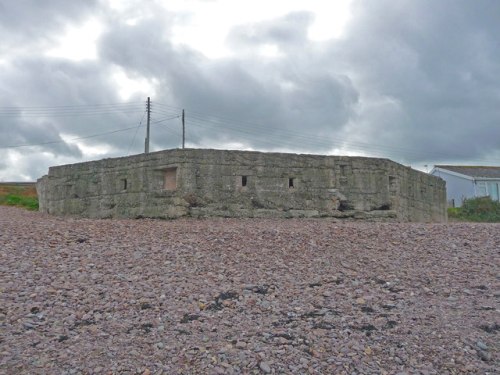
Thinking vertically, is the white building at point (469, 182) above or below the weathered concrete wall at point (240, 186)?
above

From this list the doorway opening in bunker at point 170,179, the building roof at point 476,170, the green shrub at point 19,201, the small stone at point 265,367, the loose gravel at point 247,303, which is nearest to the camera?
the small stone at point 265,367

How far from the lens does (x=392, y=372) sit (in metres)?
5.28

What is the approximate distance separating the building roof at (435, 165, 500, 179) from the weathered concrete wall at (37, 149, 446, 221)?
20694 mm

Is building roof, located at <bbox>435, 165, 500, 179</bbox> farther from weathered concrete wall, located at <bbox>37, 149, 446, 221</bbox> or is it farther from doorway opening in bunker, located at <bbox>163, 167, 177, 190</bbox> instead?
doorway opening in bunker, located at <bbox>163, 167, 177, 190</bbox>

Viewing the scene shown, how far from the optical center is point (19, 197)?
27.3 m

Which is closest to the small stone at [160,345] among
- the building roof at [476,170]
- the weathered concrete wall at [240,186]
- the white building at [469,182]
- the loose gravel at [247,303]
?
the loose gravel at [247,303]

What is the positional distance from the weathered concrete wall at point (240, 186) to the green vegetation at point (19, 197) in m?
10.8

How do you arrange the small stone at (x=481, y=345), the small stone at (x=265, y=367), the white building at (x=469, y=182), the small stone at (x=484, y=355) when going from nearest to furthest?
1. the small stone at (x=265, y=367)
2. the small stone at (x=484, y=355)
3. the small stone at (x=481, y=345)
4. the white building at (x=469, y=182)

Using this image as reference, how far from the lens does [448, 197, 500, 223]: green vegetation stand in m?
25.1

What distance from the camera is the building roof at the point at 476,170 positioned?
33.8 m

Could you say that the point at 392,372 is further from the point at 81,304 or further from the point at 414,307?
the point at 81,304

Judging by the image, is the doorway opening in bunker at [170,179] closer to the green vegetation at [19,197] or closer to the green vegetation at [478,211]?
the green vegetation at [19,197]

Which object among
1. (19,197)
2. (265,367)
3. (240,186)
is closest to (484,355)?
(265,367)

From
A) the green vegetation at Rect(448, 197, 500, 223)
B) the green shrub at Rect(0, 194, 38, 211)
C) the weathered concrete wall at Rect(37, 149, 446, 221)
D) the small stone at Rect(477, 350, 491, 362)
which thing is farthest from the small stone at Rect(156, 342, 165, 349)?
the green vegetation at Rect(448, 197, 500, 223)
